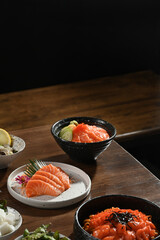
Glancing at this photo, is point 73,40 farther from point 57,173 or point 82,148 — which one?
point 57,173

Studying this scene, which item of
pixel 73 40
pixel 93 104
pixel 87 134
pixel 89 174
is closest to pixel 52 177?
pixel 89 174

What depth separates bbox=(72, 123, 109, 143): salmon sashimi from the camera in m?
1.97

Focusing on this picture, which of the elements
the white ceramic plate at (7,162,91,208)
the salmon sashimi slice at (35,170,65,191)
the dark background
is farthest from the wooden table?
the dark background

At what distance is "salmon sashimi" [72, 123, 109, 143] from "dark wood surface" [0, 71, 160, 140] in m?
1.53

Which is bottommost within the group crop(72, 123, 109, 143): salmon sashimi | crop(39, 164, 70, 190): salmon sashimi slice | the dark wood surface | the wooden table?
the dark wood surface

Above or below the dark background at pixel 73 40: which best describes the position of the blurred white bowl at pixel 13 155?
above

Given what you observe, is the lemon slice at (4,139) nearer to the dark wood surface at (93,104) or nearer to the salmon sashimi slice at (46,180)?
the salmon sashimi slice at (46,180)

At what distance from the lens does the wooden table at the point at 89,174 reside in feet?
5.18

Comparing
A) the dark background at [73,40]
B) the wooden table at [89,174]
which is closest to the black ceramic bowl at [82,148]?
the wooden table at [89,174]

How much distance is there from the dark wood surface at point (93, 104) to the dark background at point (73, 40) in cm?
44

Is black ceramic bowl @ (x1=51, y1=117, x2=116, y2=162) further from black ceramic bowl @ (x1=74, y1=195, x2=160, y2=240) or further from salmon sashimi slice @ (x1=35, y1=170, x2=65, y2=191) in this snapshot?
black ceramic bowl @ (x1=74, y1=195, x2=160, y2=240)

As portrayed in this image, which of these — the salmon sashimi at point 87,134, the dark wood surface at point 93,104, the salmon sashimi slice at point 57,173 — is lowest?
the dark wood surface at point 93,104

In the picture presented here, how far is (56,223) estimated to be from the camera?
1547 mm

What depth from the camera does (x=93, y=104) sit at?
4086 mm
